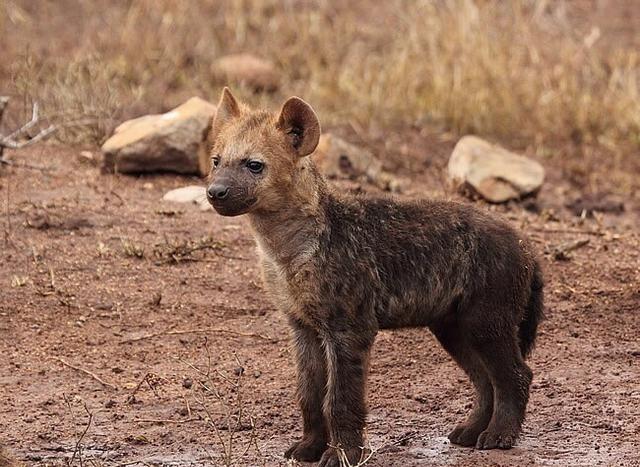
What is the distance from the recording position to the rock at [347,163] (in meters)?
9.45

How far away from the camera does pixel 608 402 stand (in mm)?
6402

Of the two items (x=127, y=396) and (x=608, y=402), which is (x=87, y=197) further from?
(x=608, y=402)

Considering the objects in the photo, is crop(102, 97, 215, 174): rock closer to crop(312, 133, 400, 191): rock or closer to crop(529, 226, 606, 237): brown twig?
crop(312, 133, 400, 191): rock

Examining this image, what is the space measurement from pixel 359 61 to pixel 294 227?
24.9 feet

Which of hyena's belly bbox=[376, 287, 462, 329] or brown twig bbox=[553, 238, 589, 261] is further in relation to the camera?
brown twig bbox=[553, 238, 589, 261]

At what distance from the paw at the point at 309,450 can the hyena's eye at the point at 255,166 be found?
1185mm

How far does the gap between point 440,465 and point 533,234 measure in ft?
10.4

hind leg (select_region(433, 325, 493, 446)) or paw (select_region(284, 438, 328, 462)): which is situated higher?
hind leg (select_region(433, 325, 493, 446))

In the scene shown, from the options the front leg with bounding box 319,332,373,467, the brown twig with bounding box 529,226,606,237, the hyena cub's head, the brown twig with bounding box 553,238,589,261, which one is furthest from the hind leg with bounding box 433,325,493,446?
the brown twig with bounding box 529,226,606,237

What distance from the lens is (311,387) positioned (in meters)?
5.78

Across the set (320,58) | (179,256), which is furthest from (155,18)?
(179,256)

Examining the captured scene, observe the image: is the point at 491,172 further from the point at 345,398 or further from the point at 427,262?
the point at 345,398

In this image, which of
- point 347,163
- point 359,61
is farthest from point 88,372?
point 359,61

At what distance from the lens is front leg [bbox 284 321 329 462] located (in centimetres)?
578
